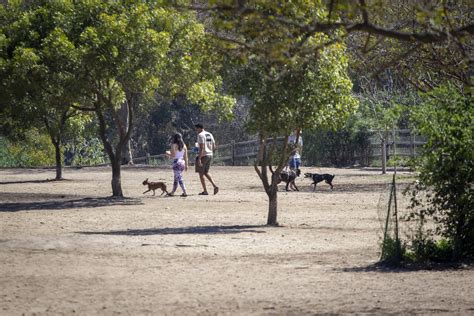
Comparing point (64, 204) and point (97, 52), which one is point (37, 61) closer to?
point (97, 52)

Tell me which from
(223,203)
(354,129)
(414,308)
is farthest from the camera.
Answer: (354,129)

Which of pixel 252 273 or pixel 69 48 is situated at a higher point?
pixel 69 48

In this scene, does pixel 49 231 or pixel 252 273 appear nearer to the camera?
pixel 252 273

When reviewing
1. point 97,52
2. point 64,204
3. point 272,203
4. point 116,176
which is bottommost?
point 64,204

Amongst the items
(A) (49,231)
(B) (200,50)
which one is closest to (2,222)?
(A) (49,231)

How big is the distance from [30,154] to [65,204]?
76.4 feet

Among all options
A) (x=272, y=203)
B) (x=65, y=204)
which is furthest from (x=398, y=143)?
(x=272, y=203)

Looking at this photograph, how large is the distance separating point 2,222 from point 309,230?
6.42 meters

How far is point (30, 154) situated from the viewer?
5044 centimetres

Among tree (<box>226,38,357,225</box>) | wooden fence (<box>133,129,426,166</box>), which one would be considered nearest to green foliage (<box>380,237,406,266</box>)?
tree (<box>226,38,357,225</box>)

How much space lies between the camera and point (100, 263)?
51.6 feet

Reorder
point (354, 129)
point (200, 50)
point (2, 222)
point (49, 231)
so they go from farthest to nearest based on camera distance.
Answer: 1. point (354, 129)
2. point (2, 222)
3. point (49, 231)
4. point (200, 50)

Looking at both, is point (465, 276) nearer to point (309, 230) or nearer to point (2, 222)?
point (309, 230)

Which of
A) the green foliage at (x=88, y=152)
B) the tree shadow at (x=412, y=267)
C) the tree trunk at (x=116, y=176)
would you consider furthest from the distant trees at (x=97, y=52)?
the green foliage at (x=88, y=152)
